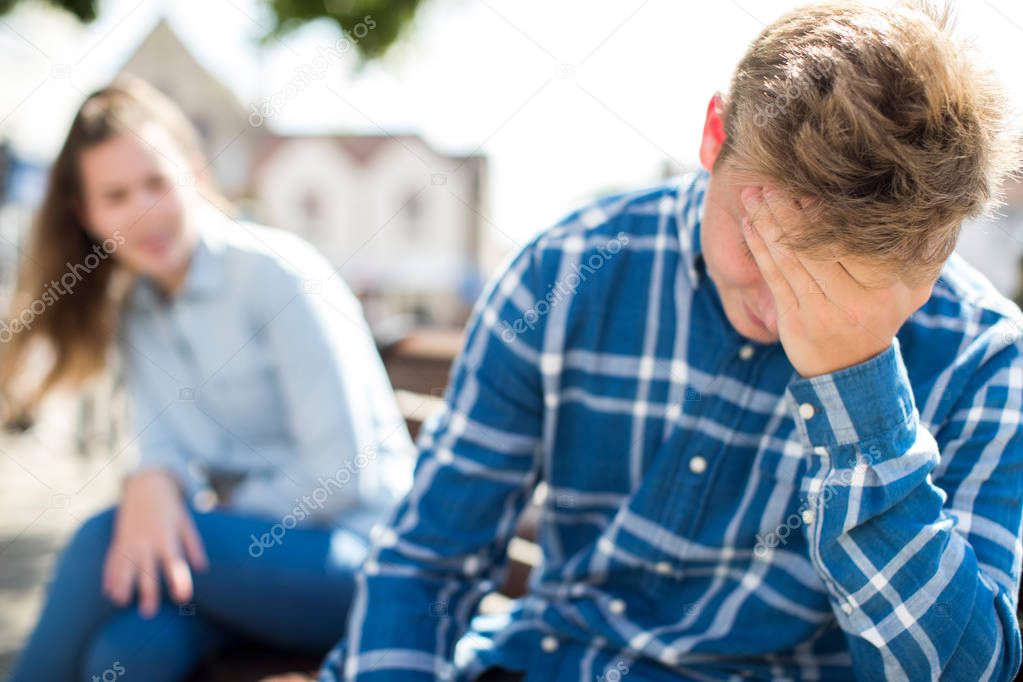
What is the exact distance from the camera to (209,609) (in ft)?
5.59

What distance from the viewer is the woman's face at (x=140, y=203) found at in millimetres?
2205

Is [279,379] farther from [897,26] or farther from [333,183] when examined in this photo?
[333,183]

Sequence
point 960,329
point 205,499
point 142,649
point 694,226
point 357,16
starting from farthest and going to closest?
1. point 357,16
2. point 205,499
3. point 142,649
4. point 694,226
5. point 960,329

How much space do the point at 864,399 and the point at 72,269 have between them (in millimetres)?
2049

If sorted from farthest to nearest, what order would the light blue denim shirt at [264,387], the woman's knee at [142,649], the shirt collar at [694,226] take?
1. the light blue denim shirt at [264,387]
2. the woman's knee at [142,649]
3. the shirt collar at [694,226]

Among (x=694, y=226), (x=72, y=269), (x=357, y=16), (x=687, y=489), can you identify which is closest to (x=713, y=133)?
(x=694, y=226)

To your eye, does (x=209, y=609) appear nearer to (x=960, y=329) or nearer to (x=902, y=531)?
(x=902, y=531)

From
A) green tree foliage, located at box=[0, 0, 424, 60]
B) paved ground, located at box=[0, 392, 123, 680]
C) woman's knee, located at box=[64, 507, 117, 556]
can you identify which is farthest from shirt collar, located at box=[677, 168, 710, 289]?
green tree foliage, located at box=[0, 0, 424, 60]

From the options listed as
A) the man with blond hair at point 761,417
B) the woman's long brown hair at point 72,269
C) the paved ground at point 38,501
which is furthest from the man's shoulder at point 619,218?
the paved ground at point 38,501

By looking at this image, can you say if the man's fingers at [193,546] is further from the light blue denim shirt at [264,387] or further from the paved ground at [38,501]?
the paved ground at [38,501]

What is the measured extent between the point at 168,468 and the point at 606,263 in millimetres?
1260

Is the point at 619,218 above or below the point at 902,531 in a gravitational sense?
above

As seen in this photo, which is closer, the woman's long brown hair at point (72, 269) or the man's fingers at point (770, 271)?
the man's fingers at point (770, 271)

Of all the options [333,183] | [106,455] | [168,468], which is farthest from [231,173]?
[168,468]
